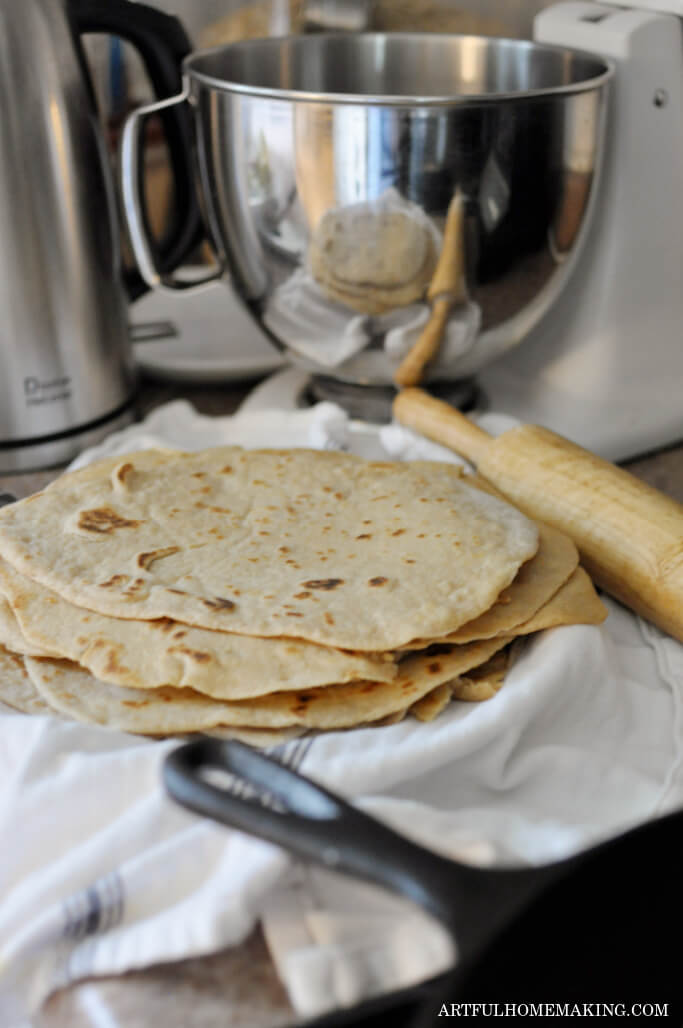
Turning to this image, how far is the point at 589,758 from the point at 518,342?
0.54m

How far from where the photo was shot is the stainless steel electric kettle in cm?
92

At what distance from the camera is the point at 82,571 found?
26.9 inches

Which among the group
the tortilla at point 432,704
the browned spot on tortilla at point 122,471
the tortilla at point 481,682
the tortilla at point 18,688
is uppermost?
the browned spot on tortilla at point 122,471

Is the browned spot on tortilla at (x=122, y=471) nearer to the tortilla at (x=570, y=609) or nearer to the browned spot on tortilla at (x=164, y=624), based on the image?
the browned spot on tortilla at (x=164, y=624)

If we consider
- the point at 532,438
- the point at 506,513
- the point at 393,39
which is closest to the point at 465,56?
the point at 393,39

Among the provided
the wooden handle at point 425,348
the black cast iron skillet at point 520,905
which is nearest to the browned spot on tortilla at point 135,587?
the black cast iron skillet at point 520,905

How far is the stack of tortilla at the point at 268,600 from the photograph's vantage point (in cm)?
60

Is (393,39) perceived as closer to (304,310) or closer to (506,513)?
(304,310)

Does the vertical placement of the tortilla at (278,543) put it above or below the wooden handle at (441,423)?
above

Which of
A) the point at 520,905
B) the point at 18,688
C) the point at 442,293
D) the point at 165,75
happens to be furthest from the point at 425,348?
the point at 520,905

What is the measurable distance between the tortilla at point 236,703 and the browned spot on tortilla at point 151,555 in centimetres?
9

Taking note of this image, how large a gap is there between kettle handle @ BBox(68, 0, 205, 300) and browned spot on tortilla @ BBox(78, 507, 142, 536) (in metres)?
0.41

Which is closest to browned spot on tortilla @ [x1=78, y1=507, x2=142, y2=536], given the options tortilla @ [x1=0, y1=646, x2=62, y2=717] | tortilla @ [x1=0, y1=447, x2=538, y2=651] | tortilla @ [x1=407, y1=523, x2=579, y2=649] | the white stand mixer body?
tortilla @ [x1=0, y1=447, x2=538, y2=651]

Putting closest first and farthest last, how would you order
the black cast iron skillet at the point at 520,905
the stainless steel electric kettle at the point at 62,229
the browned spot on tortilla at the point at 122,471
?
the black cast iron skillet at the point at 520,905, the browned spot on tortilla at the point at 122,471, the stainless steel electric kettle at the point at 62,229
